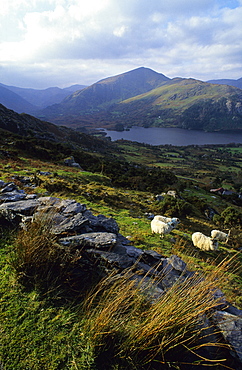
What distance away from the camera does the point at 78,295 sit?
4.12m

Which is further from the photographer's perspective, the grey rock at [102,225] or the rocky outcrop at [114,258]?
the grey rock at [102,225]

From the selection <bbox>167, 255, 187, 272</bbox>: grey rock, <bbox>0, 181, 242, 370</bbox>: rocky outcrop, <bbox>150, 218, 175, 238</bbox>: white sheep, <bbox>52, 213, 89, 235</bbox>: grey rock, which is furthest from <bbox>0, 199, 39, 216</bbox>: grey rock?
<bbox>150, 218, 175, 238</bbox>: white sheep

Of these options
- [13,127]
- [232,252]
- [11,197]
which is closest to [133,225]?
[232,252]

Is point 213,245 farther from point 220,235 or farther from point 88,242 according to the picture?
point 88,242

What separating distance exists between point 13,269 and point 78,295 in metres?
1.62

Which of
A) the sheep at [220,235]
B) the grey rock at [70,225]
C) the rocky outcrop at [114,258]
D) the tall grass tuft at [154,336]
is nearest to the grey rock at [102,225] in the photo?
the rocky outcrop at [114,258]

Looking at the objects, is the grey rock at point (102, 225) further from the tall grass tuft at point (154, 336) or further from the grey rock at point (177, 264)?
the tall grass tuft at point (154, 336)

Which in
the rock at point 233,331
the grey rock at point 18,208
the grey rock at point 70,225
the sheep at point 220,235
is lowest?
the sheep at point 220,235

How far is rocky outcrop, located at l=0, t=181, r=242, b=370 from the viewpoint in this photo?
3.56 meters

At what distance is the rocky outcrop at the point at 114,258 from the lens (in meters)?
3.56

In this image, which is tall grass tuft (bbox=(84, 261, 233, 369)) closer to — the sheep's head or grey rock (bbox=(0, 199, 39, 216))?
grey rock (bbox=(0, 199, 39, 216))

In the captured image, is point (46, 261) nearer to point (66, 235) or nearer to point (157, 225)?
point (66, 235)

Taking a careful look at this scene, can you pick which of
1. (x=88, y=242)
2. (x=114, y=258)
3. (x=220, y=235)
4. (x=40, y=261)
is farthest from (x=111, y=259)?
(x=220, y=235)

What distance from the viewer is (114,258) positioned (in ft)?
16.0
